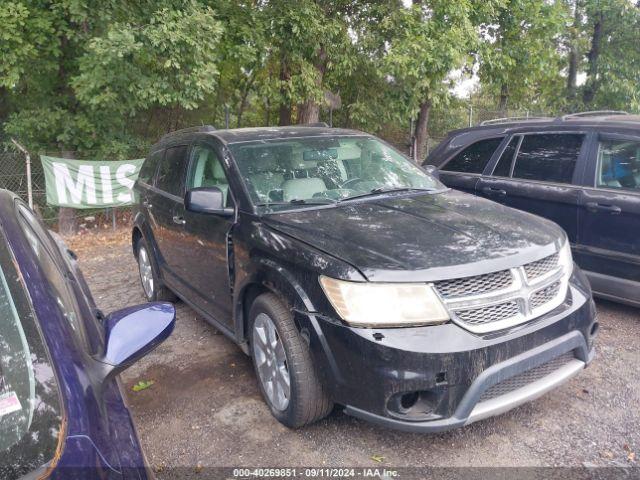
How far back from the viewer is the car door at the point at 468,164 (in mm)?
5578

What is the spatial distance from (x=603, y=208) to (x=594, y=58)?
39.2ft

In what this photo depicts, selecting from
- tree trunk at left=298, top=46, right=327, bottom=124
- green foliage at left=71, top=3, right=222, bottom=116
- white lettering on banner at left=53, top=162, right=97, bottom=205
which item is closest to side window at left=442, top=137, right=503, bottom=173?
green foliage at left=71, top=3, right=222, bottom=116

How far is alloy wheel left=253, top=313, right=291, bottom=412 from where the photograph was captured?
3037 millimetres

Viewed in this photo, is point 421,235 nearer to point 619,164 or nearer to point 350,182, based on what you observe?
point 350,182

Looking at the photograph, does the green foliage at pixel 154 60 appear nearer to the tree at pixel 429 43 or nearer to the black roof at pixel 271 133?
the tree at pixel 429 43

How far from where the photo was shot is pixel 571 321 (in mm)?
2912

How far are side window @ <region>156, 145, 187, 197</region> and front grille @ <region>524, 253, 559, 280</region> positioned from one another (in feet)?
9.38

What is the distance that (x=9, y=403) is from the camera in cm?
136

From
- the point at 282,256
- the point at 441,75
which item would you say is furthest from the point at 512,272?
the point at 441,75

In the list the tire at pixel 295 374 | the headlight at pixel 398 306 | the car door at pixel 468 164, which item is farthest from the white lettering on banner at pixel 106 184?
the headlight at pixel 398 306

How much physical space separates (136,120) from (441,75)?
653 centimetres

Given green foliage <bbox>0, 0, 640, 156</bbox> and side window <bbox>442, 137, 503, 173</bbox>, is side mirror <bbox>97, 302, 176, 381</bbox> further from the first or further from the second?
green foliage <bbox>0, 0, 640, 156</bbox>

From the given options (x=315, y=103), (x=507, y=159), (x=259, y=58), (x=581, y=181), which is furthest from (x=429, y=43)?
(x=581, y=181)

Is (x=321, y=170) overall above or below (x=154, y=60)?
below
